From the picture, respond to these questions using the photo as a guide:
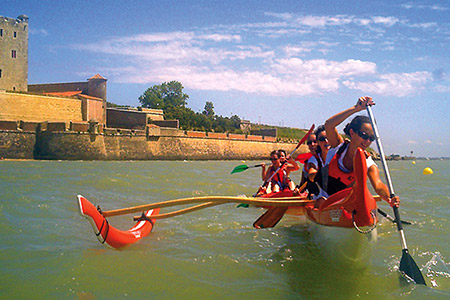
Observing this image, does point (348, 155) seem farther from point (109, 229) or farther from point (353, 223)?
point (109, 229)

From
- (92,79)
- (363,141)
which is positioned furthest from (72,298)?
(92,79)

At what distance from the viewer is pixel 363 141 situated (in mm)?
4094

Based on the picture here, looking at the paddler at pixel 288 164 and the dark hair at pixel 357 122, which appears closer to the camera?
the dark hair at pixel 357 122

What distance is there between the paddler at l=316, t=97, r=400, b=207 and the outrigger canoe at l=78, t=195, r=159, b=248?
2613mm

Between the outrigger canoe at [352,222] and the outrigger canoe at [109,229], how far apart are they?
2.62 meters

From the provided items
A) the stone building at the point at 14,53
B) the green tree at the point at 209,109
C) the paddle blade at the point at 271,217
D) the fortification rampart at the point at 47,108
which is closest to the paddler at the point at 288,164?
the paddle blade at the point at 271,217

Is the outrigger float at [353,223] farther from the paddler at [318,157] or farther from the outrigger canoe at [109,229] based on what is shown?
the paddler at [318,157]

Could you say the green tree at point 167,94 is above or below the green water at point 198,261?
above

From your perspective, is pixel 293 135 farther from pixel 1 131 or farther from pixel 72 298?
pixel 72 298

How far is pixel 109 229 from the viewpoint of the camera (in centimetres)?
512

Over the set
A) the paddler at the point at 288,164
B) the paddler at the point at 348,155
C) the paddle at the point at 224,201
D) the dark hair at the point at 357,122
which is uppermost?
the dark hair at the point at 357,122

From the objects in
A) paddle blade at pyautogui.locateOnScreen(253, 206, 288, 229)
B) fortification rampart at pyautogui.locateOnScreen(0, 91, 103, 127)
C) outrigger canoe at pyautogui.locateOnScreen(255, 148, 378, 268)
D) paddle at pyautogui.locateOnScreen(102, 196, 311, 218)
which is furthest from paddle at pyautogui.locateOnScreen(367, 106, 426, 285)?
fortification rampart at pyautogui.locateOnScreen(0, 91, 103, 127)

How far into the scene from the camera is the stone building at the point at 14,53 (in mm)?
36625

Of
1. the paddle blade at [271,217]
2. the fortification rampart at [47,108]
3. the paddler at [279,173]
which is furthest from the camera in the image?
the fortification rampart at [47,108]
